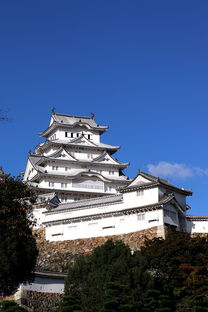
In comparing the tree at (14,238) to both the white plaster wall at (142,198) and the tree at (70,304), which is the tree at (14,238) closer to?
the tree at (70,304)

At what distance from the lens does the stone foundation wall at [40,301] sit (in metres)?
28.9

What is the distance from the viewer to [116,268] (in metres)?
27.4

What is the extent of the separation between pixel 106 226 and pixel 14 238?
15820 mm

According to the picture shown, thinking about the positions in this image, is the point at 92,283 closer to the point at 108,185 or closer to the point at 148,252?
the point at 148,252

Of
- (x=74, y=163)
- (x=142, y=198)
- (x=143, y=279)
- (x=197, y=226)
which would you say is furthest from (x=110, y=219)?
(x=74, y=163)

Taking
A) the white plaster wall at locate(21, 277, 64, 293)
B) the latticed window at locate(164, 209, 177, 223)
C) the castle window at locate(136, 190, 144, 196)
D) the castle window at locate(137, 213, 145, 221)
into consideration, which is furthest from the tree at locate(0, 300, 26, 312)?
the castle window at locate(136, 190, 144, 196)

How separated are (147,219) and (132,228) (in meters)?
1.24

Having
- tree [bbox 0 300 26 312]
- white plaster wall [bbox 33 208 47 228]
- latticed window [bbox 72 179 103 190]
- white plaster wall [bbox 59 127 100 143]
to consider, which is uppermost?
white plaster wall [bbox 59 127 100 143]

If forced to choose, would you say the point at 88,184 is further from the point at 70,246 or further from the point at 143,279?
the point at 143,279

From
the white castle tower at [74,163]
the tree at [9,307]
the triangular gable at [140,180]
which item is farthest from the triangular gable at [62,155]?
the tree at [9,307]

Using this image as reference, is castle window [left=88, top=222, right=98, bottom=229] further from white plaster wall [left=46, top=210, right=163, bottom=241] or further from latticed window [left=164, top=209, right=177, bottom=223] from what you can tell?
latticed window [left=164, top=209, right=177, bottom=223]

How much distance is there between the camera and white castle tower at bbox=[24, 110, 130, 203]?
53.2 meters

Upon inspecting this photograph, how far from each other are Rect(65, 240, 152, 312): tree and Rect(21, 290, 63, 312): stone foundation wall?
2179 mm

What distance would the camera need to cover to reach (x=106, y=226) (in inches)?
1587
